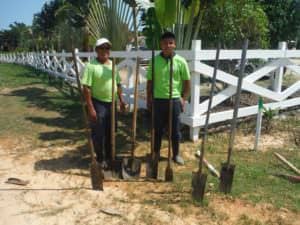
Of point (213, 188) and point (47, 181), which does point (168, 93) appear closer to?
point (213, 188)

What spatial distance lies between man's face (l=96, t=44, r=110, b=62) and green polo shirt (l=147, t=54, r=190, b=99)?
0.64 m

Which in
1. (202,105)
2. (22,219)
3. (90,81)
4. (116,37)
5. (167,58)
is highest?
(116,37)

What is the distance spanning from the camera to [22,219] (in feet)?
10.7

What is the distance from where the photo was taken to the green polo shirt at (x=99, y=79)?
412 centimetres

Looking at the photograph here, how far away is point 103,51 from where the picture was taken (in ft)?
13.7

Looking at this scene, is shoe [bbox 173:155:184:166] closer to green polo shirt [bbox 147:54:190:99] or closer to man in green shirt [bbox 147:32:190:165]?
man in green shirt [bbox 147:32:190:165]

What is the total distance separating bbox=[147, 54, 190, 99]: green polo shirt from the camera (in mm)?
4227

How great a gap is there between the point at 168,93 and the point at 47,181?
77.7 inches

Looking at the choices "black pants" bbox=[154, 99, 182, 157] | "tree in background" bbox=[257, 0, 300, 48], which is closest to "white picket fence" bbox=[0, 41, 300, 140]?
"black pants" bbox=[154, 99, 182, 157]

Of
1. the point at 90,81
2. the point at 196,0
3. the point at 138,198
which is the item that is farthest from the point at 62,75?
the point at 138,198

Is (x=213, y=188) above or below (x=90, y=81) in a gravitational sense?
below

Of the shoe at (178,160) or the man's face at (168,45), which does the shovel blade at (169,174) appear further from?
the man's face at (168,45)

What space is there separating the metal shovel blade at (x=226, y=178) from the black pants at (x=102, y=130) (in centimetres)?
162

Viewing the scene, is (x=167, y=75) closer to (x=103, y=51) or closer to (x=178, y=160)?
(x=103, y=51)
